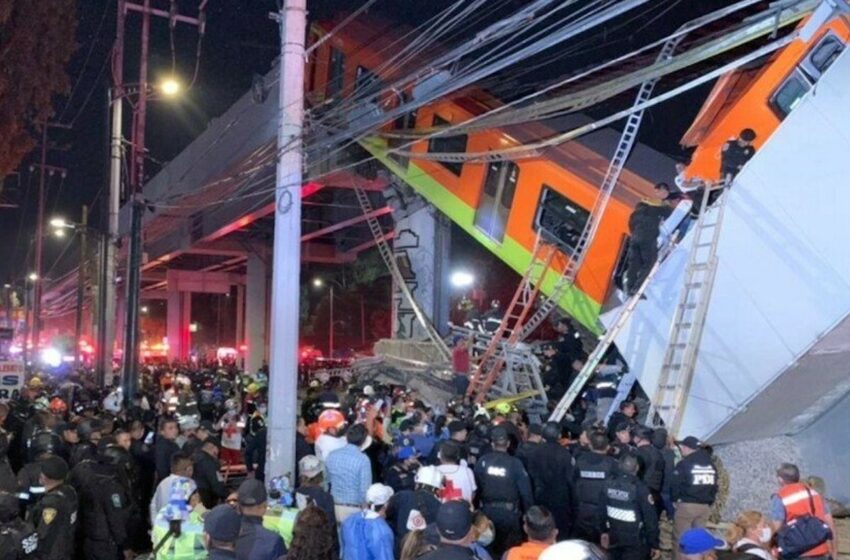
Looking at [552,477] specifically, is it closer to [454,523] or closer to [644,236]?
[454,523]

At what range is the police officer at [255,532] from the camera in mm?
5254

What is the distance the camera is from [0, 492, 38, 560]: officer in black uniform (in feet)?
16.1

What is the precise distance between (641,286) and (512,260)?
17.4 ft

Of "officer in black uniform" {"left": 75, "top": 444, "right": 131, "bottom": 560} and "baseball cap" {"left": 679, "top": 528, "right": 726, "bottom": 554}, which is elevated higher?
"baseball cap" {"left": 679, "top": 528, "right": 726, "bottom": 554}

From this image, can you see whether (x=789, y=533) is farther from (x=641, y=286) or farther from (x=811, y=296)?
(x=641, y=286)

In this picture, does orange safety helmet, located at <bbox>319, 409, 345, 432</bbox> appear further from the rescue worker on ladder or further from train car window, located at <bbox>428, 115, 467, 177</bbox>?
train car window, located at <bbox>428, 115, 467, 177</bbox>

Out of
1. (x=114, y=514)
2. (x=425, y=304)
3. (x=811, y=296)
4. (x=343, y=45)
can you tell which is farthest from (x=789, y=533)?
(x=343, y=45)

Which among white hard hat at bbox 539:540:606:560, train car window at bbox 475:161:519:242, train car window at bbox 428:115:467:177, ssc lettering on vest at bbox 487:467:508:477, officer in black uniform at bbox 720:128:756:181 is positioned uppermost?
train car window at bbox 428:115:467:177

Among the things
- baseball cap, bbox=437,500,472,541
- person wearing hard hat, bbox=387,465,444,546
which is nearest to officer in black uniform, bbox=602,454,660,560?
person wearing hard hat, bbox=387,465,444,546

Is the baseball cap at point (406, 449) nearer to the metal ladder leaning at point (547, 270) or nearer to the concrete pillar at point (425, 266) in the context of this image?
the metal ladder leaning at point (547, 270)

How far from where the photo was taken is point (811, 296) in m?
9.54

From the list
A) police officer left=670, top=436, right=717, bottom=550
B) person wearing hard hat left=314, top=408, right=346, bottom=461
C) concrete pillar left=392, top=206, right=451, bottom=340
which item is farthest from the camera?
concrete pillar left=392, top=206, right=451, bottom=340

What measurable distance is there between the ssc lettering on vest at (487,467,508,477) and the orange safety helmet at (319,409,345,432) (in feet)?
6.84

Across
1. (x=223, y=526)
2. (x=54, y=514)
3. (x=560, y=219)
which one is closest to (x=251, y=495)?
(x=223, y=526)
